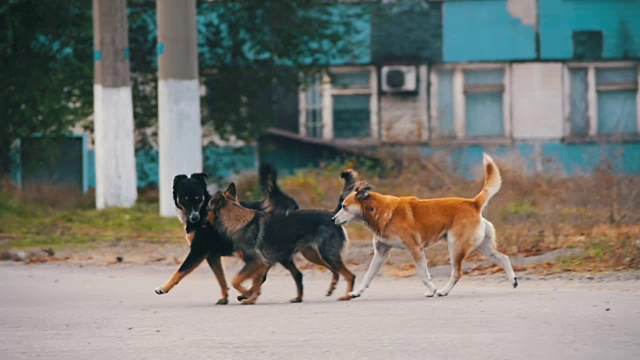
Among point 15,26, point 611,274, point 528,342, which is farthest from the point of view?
point 15,26

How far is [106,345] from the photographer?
35.1 ft

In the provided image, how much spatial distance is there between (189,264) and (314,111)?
20065mm

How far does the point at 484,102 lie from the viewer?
111 ft

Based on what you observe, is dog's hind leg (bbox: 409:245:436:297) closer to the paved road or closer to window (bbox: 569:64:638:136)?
the paved road

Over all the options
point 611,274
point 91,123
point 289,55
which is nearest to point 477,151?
point 289,55

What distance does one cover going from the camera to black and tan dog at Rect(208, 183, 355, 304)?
1386 cm

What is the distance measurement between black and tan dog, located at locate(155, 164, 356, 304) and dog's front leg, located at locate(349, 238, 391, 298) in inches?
21.0

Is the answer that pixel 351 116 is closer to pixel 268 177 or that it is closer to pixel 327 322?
pixel 268 177

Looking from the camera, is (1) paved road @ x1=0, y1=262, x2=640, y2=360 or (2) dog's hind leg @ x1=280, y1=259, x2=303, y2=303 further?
(2) dog's hind leg @ x1=280, y1=259, x2=303, y2=303

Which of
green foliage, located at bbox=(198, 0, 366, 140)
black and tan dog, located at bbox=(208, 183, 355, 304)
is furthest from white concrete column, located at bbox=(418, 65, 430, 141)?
black and tan dog, located at bbox=(208, 183, 355, 304)

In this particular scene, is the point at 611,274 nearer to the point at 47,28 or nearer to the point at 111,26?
the point at 111,26

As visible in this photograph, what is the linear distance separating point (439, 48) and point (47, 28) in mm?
9136

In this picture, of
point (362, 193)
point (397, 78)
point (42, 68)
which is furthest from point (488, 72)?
point (362, 193)

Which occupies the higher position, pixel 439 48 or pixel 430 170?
pixel 439 48
